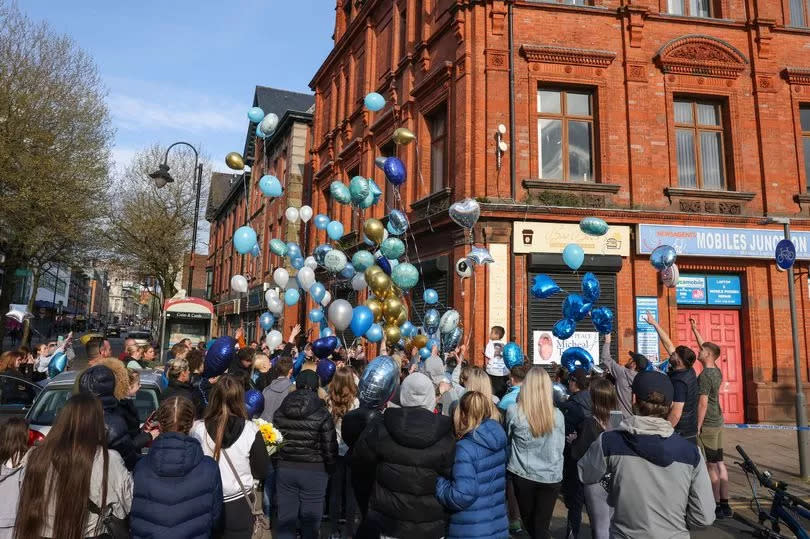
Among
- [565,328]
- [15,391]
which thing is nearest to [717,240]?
[565,328]

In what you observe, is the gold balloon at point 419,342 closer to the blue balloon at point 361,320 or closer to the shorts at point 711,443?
the blue balloon at point 361,320

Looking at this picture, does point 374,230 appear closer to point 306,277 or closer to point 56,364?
point 306,277

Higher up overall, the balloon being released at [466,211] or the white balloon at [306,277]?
the balloon being released at [466,211]

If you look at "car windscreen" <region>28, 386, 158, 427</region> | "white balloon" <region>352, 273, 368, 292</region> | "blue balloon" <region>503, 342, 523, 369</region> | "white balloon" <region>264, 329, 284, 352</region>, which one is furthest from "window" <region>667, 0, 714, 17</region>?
"car windscreen" <region>28, 386, 158, 427</region>

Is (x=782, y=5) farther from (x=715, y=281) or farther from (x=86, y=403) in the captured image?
(x=86, y=403)

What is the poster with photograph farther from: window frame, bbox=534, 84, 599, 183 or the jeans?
the jeans

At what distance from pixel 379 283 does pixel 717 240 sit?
363 inches

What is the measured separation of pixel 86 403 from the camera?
3.08m

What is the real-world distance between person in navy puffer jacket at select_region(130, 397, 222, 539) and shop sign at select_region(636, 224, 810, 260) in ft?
41.0

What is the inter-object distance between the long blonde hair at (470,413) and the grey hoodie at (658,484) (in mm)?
999

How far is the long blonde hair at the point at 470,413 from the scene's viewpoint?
13.0 ft

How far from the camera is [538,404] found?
15.8 ft

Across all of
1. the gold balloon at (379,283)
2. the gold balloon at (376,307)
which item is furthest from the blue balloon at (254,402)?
the gold balloon at (379,283)

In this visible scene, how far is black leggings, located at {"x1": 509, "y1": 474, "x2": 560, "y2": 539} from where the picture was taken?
16.2 ft
